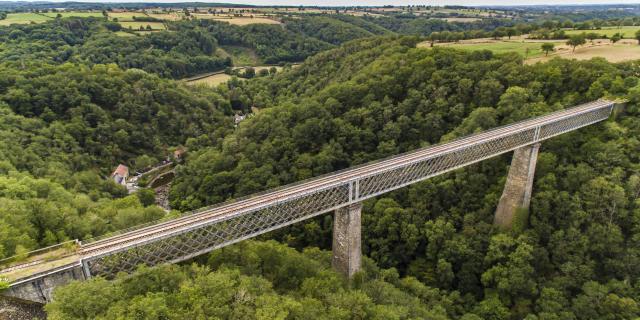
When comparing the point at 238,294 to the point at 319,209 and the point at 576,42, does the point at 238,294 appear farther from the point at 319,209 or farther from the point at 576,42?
the point at 576,42

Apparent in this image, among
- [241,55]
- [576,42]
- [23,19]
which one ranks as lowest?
[241,55]

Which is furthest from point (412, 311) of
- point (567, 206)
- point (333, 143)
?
point (333, 143)

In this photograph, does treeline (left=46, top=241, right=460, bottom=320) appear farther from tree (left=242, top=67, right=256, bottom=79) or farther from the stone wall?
tree (left=242, top=67, right=256, bottom=79)

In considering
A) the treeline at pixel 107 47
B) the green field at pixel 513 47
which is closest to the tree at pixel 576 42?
the green field at pixel 513 47

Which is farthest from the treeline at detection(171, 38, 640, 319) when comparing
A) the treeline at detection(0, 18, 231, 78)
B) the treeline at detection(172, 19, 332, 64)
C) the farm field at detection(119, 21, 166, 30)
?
the farm field at detection(119, 21, 166, 30)

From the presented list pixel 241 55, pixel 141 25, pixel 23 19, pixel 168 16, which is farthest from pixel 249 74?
pixel 23 19

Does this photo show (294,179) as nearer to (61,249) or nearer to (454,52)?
(61,249)

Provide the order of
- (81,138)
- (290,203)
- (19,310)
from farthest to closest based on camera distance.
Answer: (81,138)
(290,203)
(19,310)
